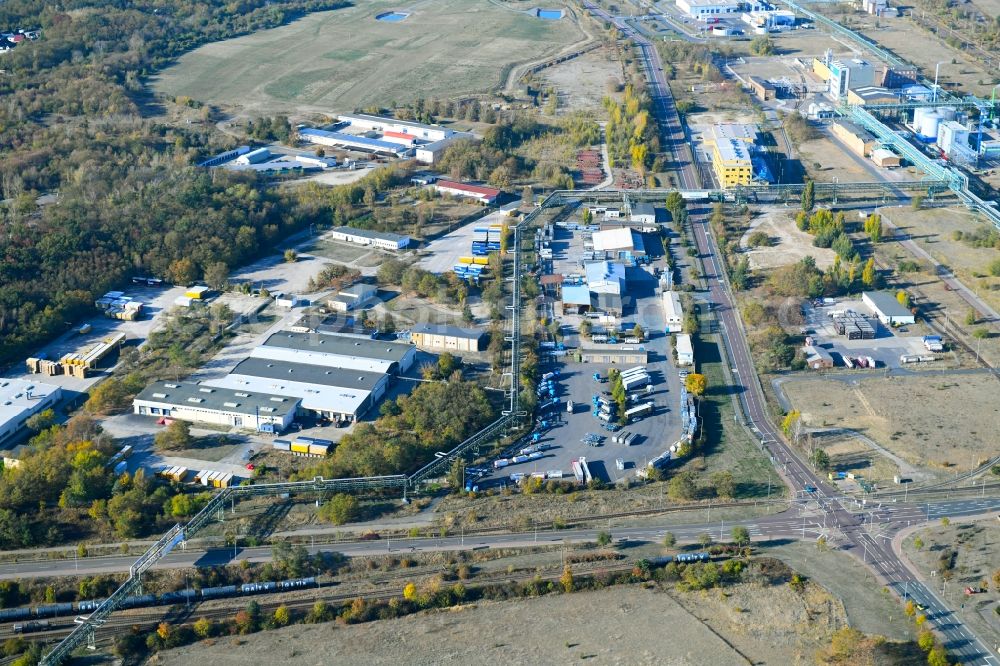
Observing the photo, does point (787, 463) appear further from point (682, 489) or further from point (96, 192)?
point (96, 192)

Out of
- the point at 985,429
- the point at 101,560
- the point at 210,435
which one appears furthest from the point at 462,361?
the point at 985,429

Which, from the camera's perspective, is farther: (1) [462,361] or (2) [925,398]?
(1) [462,361]

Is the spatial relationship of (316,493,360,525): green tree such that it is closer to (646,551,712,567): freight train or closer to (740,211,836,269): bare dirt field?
(646,551,712,567): freight train

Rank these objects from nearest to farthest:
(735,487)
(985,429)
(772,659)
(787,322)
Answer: (772,659)
(735,487)
(985,429)
(787,322)

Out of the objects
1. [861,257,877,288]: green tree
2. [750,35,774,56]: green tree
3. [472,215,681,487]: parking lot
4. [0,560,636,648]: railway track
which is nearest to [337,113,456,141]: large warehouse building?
[472,215,681,487]: parking lot

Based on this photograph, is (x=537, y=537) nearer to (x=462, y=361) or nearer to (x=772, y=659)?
(x=772, y=659)
